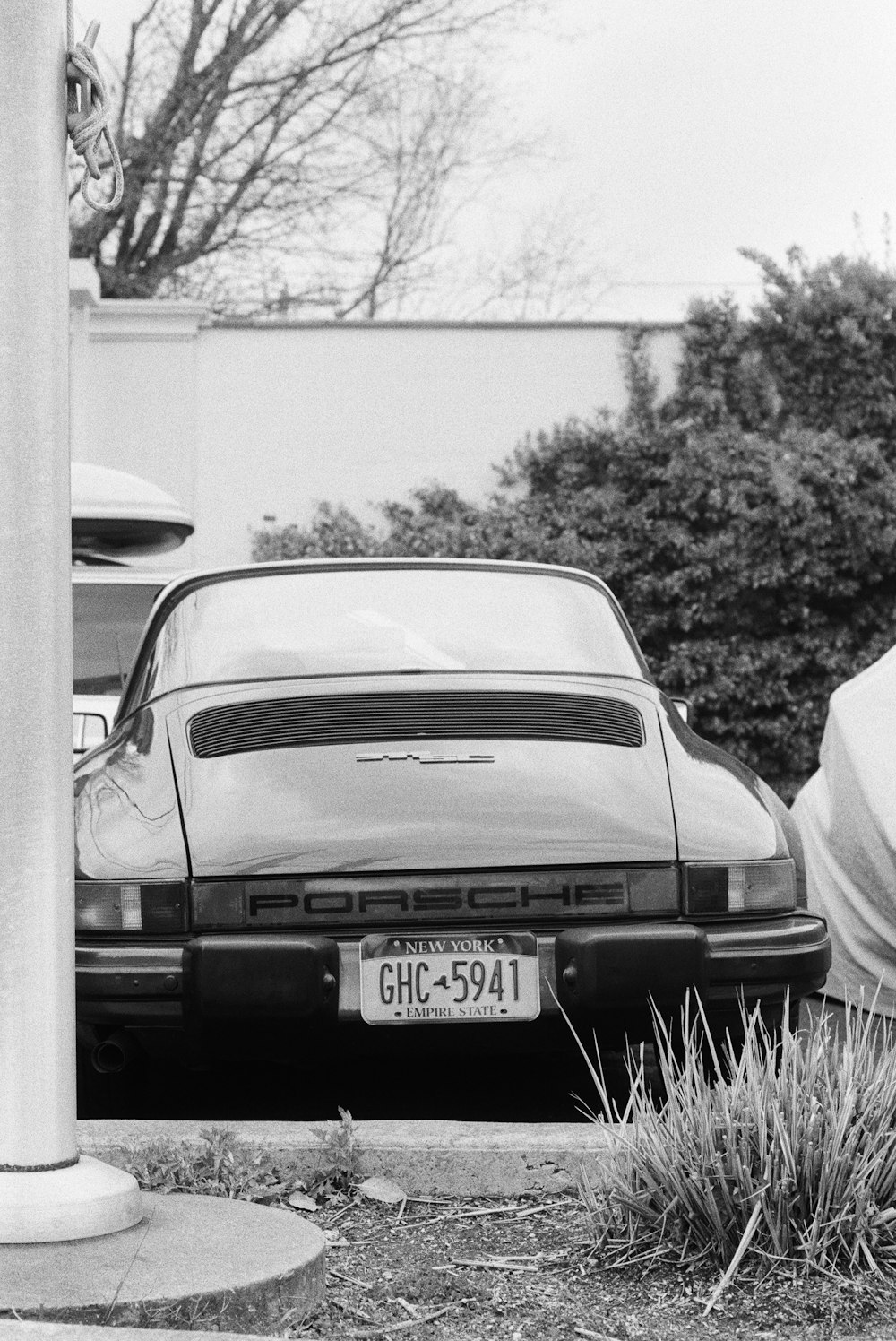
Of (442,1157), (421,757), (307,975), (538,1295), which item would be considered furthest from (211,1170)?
(421,757)

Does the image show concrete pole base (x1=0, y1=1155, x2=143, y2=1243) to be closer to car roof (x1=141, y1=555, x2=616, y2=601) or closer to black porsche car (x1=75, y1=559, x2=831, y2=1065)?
black porsche car (x1=75, y1=559, x2=831, y2=1065)

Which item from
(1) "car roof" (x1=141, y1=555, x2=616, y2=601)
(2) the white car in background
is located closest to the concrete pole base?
(1) "car roof" (x1=141, y1=555, x2=616, y2=601)

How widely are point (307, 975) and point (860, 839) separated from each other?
2597 millimetres

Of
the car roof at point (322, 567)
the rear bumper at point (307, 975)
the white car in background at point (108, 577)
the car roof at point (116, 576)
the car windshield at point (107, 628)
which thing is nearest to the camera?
the rear bumper at point (307, 975)

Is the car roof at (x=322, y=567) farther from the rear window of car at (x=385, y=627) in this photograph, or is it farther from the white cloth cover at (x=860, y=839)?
the white cloth cover at (x=860, y=839)

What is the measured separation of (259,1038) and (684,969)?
0.93 metres

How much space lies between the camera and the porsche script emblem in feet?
11.9

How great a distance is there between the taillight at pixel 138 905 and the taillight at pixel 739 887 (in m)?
1.12

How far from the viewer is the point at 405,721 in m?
3.79

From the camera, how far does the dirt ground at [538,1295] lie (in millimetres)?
2266

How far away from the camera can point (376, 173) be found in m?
24.7

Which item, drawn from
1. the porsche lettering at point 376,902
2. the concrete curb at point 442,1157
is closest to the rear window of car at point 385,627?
the porsche lettering at point 376,902

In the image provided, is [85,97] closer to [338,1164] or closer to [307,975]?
[307,975]

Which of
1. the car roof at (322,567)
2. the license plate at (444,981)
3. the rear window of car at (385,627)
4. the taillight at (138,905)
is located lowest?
the license plate at (444,981)
